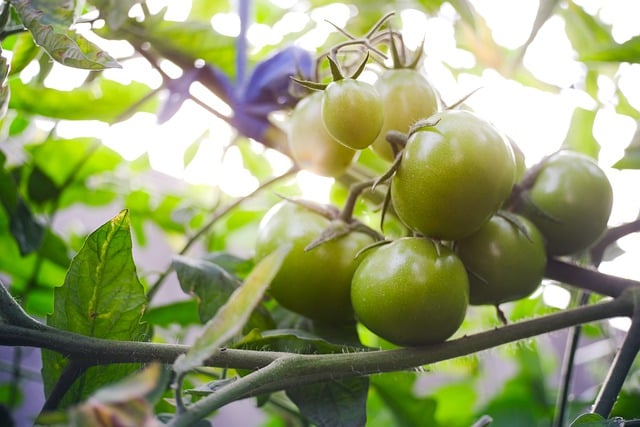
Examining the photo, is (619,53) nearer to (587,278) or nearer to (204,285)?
(587,278)

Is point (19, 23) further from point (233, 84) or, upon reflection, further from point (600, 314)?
point (600, 314)

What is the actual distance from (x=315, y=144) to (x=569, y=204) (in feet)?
0.49

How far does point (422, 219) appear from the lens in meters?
0.28

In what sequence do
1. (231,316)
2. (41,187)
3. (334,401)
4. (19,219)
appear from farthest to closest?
(41,187) < (19,219) < (334,401) < (231,316)

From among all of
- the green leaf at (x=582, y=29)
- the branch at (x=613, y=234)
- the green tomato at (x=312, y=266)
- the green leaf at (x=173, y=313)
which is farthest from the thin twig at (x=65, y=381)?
the green leaf at (x=582, y=29)

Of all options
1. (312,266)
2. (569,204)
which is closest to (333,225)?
(312,266)

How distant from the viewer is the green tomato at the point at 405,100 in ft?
1.04

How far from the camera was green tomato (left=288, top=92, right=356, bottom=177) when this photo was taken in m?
0.33

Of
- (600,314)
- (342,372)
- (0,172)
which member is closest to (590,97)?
(600,314)

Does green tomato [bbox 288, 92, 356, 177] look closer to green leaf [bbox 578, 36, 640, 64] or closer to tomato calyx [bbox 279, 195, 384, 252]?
tomato calyx [bbox 279, 195, 384, 252]

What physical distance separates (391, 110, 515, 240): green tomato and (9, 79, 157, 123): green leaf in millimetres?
295

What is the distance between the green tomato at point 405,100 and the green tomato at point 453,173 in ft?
0.12

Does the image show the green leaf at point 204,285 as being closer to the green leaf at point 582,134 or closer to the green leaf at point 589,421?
the green leaf at point 589,421

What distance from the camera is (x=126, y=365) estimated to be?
0.27m
